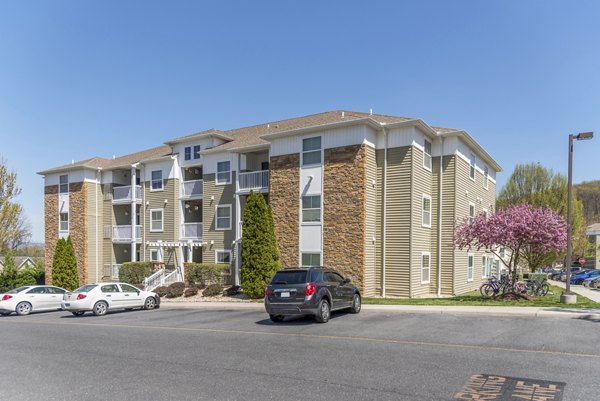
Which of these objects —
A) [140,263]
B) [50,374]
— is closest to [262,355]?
[50,374]

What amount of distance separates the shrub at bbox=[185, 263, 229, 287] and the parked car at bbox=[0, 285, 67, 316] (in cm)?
739

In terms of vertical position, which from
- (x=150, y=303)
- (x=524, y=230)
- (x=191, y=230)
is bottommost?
(x=150, y=303)

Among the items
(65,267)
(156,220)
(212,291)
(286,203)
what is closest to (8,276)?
(65,267)

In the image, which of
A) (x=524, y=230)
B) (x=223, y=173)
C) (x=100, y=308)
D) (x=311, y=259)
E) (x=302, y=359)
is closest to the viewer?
(x=302, y=359)

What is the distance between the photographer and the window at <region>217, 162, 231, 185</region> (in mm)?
28766

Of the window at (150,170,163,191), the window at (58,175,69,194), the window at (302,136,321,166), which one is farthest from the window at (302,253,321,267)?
the window at (58,175,69,194)

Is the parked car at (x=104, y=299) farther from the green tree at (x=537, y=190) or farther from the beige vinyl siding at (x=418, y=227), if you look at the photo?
the green tree at (x=537, y=190)

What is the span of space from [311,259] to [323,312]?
9.58m

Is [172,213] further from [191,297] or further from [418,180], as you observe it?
[418,180]

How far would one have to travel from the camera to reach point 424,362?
8227 mm

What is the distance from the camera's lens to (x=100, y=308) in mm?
19672

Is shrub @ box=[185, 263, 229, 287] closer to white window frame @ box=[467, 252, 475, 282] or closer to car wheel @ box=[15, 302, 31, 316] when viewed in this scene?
car wheel @ box=[15, 302, 31, 316]

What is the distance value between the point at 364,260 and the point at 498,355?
12.7m

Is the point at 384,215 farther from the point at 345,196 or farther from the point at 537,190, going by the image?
the point at 537,190
